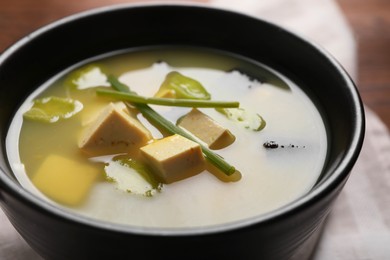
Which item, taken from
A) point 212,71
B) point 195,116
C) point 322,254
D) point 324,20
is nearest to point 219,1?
point 324,20

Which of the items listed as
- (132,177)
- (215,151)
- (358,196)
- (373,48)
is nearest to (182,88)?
(215,151)

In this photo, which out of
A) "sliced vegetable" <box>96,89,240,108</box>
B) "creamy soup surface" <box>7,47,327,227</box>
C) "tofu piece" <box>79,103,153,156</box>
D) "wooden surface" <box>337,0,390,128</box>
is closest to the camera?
"creamy soup surface" <box>7,47,327,227</box>

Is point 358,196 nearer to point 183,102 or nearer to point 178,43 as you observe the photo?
point 183,102

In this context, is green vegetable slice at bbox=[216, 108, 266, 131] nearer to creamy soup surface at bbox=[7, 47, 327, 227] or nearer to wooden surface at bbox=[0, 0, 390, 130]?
creamy soup surface at bbox=[7, 47, 327, 227]

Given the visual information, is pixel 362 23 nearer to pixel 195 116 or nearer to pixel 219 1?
pixel 219 1

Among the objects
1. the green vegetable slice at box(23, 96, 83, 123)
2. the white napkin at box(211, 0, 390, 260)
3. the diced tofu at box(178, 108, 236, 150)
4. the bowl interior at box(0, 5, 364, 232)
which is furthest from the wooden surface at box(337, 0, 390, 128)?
the green vegetable slice at box(23, 96, 83, 123)

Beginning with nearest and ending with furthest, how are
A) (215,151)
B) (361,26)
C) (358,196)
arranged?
(215,151)
(358,196)
(361,26)
